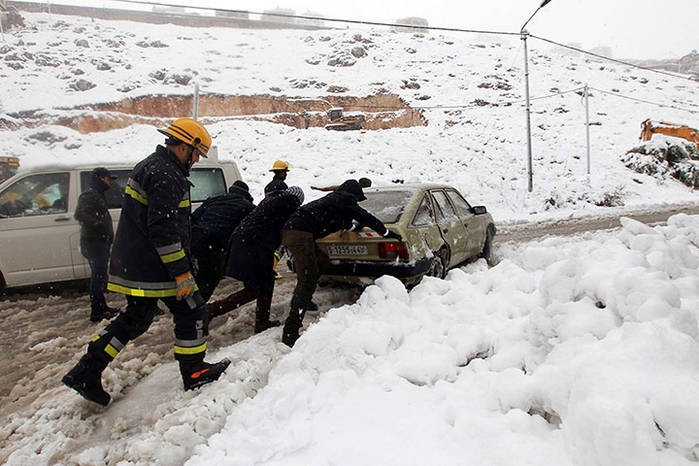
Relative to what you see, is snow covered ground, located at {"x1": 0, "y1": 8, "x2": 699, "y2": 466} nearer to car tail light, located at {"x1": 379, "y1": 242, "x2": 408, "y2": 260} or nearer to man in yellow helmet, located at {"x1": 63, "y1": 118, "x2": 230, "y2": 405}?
man in yellow helmet, located at {"x1": 63, "y1": 118, "x2": 230, "y2": 405}

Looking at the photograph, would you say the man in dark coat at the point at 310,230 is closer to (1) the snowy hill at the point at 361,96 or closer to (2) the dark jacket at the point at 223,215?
(2) the dark jacket at the point at 223,215

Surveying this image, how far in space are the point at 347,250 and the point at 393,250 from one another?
0.54 m

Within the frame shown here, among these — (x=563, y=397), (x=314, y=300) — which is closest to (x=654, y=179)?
(x=314, y=300)

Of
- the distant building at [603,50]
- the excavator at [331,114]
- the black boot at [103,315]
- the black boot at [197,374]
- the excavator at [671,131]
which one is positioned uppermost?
the distant building at [603,50]

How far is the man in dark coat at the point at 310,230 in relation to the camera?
3.82 m

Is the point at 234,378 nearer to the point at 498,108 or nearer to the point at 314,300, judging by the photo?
the point at 314,300

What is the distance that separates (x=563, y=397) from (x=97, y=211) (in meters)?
4.95

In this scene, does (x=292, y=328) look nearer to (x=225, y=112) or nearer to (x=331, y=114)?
(x=331, y=114)

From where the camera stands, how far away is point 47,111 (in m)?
25.7

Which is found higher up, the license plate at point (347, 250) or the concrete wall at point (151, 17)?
the concrete wall at point (151, 17)

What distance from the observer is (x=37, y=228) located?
547 centimetres

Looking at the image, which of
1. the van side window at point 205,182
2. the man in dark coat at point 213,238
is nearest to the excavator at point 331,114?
the van side window at point 205,182

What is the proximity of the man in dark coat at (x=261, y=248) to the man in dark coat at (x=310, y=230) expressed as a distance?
0.73 ft

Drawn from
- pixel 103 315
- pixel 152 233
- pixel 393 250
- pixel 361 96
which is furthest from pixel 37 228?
pixel 361 96
